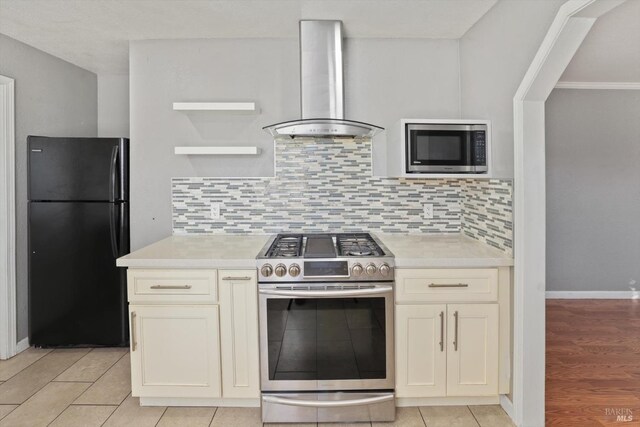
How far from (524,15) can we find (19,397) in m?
3.53

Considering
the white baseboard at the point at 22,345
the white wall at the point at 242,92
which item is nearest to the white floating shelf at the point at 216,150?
the white wall at the point at 242,92

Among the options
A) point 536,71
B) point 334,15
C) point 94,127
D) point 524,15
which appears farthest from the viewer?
point 94,127

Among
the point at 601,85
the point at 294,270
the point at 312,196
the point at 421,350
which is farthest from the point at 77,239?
the point at 601,85

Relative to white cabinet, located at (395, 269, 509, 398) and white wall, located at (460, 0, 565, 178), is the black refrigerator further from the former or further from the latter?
white wall, located at (460, 0, 565, 178)

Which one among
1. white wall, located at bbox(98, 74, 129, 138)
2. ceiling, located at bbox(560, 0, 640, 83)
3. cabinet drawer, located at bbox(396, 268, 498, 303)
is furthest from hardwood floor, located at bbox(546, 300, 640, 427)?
white wall, located at bbox(98, 74, 129, 138)

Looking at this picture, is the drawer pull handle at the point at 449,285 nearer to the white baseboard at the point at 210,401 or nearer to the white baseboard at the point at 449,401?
the white baseboard at the point at 449,401

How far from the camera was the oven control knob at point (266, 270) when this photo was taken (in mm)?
2162

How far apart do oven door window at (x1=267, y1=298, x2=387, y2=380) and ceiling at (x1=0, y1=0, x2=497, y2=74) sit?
175cm

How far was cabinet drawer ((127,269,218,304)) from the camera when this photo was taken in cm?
222

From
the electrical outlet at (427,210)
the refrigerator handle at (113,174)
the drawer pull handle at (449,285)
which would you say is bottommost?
the drawer pull handle at (449,285)

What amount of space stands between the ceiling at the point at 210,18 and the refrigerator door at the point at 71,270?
1.22m

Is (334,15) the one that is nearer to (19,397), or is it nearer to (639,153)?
(19,397)

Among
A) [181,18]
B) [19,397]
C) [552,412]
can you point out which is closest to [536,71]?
[552,412]

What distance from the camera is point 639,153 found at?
433cm
